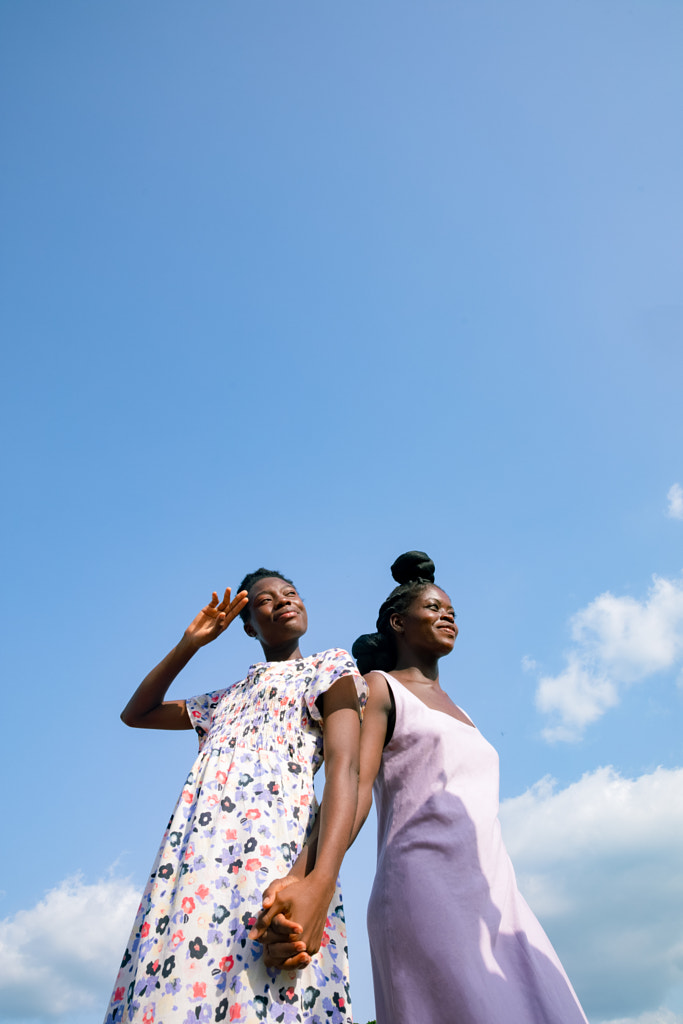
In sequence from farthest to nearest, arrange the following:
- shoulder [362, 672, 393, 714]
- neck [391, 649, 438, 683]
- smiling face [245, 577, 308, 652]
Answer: neck [391, 649, 438, 683]
smiling face [245, 577, 308, 652]
shoulder [362, 672, 393, 714]

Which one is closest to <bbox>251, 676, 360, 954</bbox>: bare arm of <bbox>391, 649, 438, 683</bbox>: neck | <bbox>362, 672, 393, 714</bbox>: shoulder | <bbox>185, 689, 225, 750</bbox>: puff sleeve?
<bbox>362, 672, 393, 714</bbox>: shoulder

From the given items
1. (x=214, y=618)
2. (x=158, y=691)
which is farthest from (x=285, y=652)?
(x=158, y=691)

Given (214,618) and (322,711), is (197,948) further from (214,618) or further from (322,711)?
(214,618)

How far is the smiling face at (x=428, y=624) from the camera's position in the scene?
13.9 feet

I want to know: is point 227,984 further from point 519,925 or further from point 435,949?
point 519,925

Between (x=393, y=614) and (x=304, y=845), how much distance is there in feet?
5.81

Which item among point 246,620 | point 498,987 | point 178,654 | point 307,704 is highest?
point 246,620

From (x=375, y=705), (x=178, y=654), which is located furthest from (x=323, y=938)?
(x=178, y=654)

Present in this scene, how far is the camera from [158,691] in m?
3.69

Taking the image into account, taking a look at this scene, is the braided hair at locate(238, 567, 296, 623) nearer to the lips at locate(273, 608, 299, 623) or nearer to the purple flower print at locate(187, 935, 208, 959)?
the lips at locate(273, 608, 299, 623)

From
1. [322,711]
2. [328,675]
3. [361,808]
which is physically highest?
[328,675]

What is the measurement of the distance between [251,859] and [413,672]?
1644mm

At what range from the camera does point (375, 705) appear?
368 cm

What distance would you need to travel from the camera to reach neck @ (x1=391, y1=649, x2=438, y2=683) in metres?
4.17
